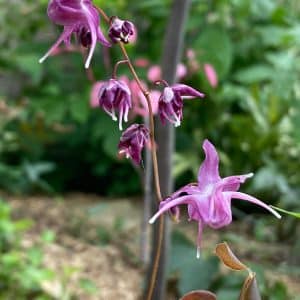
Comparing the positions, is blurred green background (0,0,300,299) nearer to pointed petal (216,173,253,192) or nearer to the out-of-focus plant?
the out-of-focus plant

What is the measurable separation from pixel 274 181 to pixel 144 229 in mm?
498

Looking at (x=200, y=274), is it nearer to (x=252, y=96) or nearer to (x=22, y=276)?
(x=22, y=276)

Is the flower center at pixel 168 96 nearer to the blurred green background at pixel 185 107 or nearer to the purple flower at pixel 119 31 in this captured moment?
the purple flower at pixel 119 31

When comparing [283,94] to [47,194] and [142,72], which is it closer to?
[142,72]

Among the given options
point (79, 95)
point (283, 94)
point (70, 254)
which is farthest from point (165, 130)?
point (79, 95)

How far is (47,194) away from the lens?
117 inches

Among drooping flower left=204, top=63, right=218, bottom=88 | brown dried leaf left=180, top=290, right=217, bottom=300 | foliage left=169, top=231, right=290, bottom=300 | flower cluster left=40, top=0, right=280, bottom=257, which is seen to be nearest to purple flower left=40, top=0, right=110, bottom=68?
flower cluster left=40, top=0, right=280, bottom=257

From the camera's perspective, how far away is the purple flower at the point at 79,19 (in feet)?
2.19

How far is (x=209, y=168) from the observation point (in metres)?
0.67

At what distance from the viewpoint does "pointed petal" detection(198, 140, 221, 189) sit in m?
0.66

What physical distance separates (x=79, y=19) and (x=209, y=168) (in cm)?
19

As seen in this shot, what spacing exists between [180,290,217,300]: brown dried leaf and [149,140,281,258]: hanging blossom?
9 centimetres

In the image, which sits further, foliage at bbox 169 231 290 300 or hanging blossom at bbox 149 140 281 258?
foliage at bbox 169 231 290 300

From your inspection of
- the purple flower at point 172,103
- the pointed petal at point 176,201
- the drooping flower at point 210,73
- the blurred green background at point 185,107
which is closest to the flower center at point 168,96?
the purple flower at point 172,103
